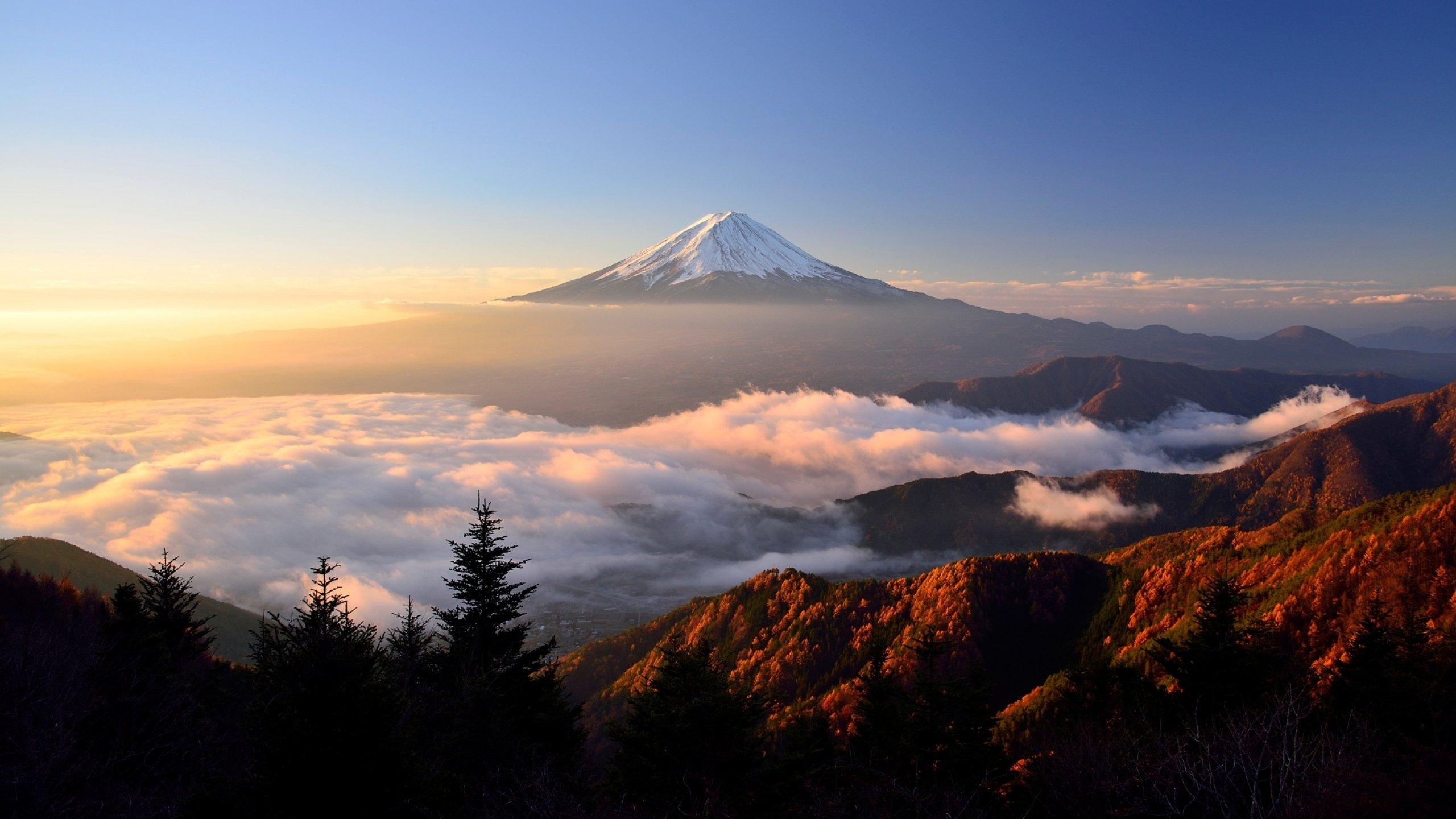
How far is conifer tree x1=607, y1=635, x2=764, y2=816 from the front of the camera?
60.5 feet

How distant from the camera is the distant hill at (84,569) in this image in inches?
3364

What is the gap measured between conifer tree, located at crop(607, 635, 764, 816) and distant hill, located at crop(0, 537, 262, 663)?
88.8m

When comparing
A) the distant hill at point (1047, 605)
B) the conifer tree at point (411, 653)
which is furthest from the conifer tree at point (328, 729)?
the distant hill at point (1047, 605)

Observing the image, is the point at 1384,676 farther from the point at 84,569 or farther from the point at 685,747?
the point at 84,569

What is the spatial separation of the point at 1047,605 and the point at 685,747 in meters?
98.6

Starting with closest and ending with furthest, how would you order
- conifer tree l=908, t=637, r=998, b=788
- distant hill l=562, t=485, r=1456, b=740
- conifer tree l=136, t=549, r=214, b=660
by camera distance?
1. conifer tree l=908, t=637, r=998, b=788
2. conifer tree l=136, t=549, r=214, b=660
3. distant hill l=562, t=485, r=1456, b=740

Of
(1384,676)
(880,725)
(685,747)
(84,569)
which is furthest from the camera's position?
(84,569)

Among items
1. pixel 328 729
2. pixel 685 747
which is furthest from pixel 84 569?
pixel 328 729

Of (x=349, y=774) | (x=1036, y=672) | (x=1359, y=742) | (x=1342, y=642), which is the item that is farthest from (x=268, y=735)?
(x=1036, y=672)

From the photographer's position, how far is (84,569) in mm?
91375

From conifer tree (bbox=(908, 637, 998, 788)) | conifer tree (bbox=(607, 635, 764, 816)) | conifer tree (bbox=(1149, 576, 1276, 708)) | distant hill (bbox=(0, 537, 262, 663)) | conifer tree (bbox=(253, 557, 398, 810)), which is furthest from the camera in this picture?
distant hill (bbox=(0, 537, 262, 663))

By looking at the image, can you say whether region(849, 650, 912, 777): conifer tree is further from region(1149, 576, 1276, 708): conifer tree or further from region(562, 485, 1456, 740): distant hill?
region(1149, 576, 1276, 708): conifer tree

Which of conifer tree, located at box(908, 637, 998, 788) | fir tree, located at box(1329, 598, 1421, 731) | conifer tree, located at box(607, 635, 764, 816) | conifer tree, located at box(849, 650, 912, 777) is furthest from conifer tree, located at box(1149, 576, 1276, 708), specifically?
conifer tree, located at box(607, 635, 764, 816)

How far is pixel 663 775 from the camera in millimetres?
18578
